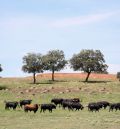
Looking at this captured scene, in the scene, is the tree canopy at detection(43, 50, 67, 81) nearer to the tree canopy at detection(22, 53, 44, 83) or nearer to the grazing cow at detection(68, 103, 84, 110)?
the tree canopy at detection(22, 53, 44, 83)

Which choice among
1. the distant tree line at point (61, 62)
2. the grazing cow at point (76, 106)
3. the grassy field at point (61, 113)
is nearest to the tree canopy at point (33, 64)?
the distant tree line at point (61, 62)

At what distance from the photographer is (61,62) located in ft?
364

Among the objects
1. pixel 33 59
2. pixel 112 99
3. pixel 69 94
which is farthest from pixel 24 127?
pixel 33 59

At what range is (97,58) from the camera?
109 meters

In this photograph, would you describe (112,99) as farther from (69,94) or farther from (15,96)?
(15,96)

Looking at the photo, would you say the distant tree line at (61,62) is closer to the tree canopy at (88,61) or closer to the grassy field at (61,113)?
the tree canopy at (88,61)

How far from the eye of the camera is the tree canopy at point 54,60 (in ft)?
357

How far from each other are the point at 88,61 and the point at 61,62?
7.40m

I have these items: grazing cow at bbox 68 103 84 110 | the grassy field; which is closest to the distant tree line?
the grassy field

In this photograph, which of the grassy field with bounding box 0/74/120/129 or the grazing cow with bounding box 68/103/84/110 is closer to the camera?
the grassy field with bounding box 0/74/120/129

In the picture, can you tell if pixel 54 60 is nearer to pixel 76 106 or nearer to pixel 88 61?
pixel 88 61

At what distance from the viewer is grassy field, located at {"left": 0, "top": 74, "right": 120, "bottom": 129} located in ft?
109

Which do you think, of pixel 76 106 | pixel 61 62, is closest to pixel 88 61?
pixel 61 62

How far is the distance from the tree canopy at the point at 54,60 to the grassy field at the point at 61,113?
22.2m
